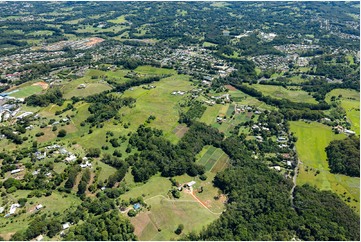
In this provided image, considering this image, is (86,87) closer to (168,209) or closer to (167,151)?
(167,151)

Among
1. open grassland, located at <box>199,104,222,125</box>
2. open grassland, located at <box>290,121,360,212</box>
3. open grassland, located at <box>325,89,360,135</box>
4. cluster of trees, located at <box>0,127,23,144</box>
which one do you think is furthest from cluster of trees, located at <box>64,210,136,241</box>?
open grassland, located at <box>325,89,360,135</box>

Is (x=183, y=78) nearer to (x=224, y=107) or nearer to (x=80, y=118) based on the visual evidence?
(x=224, y=107)

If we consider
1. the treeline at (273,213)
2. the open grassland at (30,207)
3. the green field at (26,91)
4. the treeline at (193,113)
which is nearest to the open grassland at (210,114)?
the treeline at (193,113)

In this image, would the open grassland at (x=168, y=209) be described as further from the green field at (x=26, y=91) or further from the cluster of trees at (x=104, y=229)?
the green field at (x=26, y=91)

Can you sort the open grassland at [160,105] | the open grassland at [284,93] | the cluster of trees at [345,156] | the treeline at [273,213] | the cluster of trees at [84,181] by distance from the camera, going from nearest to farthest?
the treeline at [273,213] → the cluster of trees at [84,181] → the cluster of trees at [345,156] → the open grassland at [160,105] → the open grassland at [284,93]

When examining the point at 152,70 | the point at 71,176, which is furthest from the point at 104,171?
the point at 152,70

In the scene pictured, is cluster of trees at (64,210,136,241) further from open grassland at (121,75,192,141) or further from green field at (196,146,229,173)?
open grassland at (121,75,192,141)
